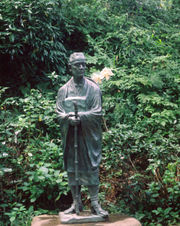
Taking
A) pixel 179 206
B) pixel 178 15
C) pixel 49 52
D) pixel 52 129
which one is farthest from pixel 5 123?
pixel 178 15

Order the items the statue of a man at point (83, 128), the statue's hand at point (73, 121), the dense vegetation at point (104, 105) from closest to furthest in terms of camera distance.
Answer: the statue's hand at point (73, 121) → the statue of a man at point (83, 128) → the dense vegetation at point (104, 105)

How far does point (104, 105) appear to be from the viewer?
6363mm

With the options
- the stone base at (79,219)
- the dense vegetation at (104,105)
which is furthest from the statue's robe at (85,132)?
the dense vegetation at (104,105)

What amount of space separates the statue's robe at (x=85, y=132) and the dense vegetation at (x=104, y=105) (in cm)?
111

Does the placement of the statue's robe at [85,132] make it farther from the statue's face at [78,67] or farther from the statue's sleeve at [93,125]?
the statue's face at [78,67]

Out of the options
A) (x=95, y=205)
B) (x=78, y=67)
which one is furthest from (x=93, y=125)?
(x=95, y=205)

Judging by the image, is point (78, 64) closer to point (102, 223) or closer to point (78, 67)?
point (78, 67)

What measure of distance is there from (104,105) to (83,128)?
8.36ft

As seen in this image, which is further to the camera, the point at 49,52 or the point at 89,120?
the point at 49,52

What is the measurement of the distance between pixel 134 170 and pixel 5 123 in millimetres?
2432

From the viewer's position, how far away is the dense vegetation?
514cm

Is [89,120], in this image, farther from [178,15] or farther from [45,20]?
[178,15]

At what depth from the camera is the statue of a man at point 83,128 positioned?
3.88 meters

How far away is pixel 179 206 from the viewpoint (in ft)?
16.3
